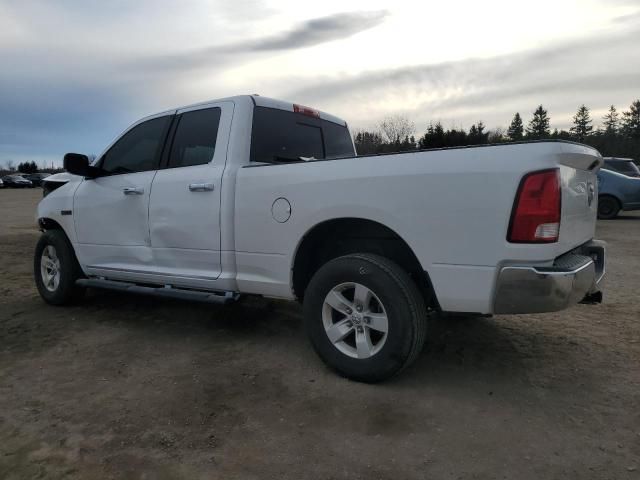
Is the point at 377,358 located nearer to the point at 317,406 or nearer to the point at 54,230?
the point at 317,406

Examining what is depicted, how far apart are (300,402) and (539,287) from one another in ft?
5.05

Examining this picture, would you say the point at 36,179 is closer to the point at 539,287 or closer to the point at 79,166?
the point at 79,166

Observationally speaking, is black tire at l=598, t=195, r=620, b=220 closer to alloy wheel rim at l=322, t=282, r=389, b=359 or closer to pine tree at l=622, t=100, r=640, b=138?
alloy wheel rim at l=322, t=282, r=389, b=359

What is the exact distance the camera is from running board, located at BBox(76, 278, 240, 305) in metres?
3.81

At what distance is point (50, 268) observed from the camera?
17.6 ft

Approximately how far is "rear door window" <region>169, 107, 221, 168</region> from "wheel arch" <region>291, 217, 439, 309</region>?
115cm

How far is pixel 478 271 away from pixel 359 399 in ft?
3.48

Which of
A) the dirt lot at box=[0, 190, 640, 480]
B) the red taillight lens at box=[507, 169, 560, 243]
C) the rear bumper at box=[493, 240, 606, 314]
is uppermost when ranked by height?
the red taillight lens at box=[507, 169, 560, 243]

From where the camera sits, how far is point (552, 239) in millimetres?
2658

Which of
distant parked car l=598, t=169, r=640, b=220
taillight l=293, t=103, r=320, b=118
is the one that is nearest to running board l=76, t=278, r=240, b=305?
taillight l=293, t=103, r=320, b=118

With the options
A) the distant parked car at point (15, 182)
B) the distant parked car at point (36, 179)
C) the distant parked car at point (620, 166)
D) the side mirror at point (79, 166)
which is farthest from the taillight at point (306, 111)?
the distant parked car at point (36, 179)

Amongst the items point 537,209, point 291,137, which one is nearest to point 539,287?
point 537,209

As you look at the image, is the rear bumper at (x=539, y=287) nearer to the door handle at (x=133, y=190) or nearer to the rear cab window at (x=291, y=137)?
the rear cab window at (x=291, y=137)

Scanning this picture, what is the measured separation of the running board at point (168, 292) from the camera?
3814mm
